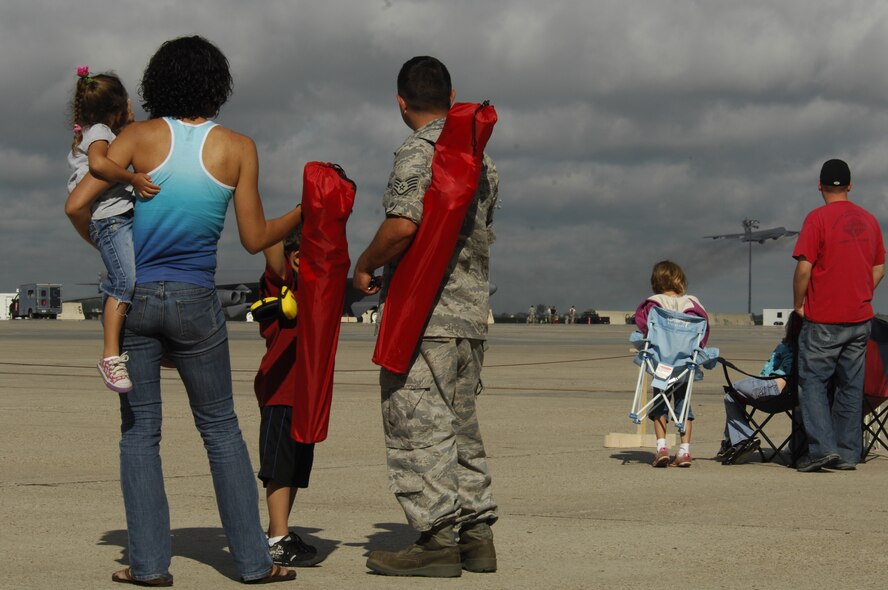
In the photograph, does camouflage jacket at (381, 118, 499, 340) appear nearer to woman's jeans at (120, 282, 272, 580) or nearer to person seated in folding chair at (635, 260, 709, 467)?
woman's jeans at (120, 282, 272, 580)

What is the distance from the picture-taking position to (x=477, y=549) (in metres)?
5.45

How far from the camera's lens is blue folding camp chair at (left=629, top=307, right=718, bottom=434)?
9.61 metres

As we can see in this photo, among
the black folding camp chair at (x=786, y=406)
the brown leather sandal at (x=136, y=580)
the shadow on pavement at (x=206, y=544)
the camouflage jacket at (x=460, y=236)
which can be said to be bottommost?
the shadow on pavement at (x=206, y=544)

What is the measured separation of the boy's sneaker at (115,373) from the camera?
190 inches

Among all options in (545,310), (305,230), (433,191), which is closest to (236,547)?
(305,230)

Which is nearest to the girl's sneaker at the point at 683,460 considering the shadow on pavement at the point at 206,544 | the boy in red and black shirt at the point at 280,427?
the shadow on pavement at the point at 206,544

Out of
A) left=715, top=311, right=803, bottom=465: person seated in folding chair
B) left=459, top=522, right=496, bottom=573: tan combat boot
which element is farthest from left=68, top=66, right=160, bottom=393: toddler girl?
left=715, top=311, right=803, bottom=465: person seated in folding chair

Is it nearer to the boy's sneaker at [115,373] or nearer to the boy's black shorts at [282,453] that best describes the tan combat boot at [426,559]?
the boy's black shorts at [282,453]

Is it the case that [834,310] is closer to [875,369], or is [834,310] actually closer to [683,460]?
[875,369]

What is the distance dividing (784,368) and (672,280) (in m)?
1.14

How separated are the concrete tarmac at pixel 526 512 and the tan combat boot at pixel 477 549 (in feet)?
0.18

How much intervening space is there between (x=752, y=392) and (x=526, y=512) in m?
3.35

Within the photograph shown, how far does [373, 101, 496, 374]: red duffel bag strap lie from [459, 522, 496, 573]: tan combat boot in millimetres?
870

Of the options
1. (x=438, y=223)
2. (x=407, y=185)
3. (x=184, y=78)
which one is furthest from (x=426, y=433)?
(x=184, y=78)
